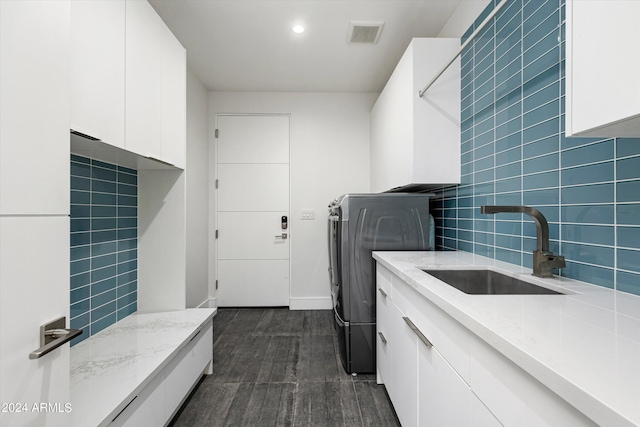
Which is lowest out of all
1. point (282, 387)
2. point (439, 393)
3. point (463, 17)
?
point (282, 387)

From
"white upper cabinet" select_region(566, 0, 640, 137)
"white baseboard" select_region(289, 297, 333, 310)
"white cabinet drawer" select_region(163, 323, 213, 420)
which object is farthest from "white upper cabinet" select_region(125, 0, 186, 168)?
"white baseboard" select_region(289, 297, 333, 310)

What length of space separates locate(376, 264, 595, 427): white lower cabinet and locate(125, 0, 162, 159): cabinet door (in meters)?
1.51

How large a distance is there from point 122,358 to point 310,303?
235cm

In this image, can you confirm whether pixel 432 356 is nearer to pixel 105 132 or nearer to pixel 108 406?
pixel 108 406

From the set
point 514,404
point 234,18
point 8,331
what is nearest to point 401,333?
point 514,404

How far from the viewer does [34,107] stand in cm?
75

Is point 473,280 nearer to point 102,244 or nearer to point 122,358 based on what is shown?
point 122,358

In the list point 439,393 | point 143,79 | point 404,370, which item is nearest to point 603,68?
point 439,393

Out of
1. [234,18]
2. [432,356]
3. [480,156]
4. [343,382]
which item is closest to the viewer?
[432,356]

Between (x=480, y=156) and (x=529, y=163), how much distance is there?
0.43 metres

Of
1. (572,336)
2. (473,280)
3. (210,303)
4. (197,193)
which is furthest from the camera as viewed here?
(210,303)

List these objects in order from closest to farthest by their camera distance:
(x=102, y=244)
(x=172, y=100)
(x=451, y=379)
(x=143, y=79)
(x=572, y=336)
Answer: (x=572, y=336) → (x=451, y=379) → (x=143, y=79) → (x=102, y=244) → (x=172, y=100)

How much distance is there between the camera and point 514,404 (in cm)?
62

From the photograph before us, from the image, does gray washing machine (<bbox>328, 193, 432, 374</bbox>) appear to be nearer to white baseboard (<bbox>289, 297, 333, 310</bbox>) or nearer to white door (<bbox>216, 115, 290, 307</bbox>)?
white baseboard (<bbox>289, 297, 333, 310</bbox>)
